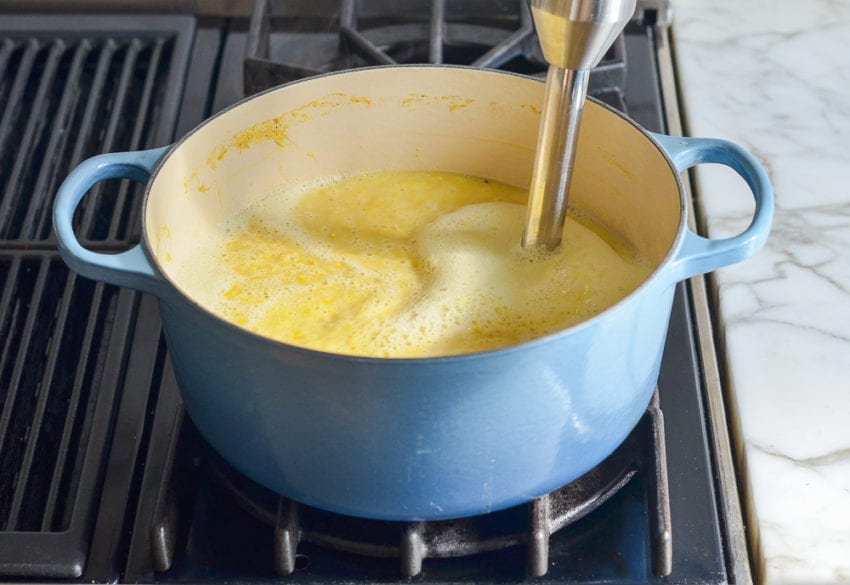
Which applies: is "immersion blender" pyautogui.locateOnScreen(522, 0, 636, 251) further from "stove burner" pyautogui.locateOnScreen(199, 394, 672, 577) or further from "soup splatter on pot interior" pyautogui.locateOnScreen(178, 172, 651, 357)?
"stove burner" pyautogui.locateOnScreen(199, 394, 672, 577)

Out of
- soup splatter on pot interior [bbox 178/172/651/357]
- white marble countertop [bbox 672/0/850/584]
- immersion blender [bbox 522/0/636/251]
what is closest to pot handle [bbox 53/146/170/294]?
soup splatter on pot interior [bbox 178/172/651/357]

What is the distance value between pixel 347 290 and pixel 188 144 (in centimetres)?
15

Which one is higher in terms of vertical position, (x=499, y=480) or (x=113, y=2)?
(x=113, y=2)

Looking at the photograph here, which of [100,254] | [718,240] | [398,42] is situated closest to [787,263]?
[718,240]

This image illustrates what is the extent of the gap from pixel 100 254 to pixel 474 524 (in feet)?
0.89

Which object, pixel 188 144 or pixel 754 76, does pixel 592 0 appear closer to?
pixel 188 144

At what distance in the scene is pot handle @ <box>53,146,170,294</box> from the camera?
531 mm

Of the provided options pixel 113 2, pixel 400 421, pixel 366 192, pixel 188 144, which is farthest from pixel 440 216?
pixel 113 2

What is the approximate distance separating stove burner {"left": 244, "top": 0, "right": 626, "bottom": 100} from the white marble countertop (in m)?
0.15

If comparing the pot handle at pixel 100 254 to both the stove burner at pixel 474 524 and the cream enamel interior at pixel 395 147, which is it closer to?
the cream enamel interior at pixel 395 147

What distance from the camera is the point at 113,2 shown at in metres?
1.02

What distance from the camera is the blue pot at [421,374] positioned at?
0.48 metres

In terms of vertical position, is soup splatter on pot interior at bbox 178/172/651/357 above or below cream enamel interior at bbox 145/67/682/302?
below

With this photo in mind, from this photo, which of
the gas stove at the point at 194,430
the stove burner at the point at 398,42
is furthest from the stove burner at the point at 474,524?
the stove burner at the point at 398,42
